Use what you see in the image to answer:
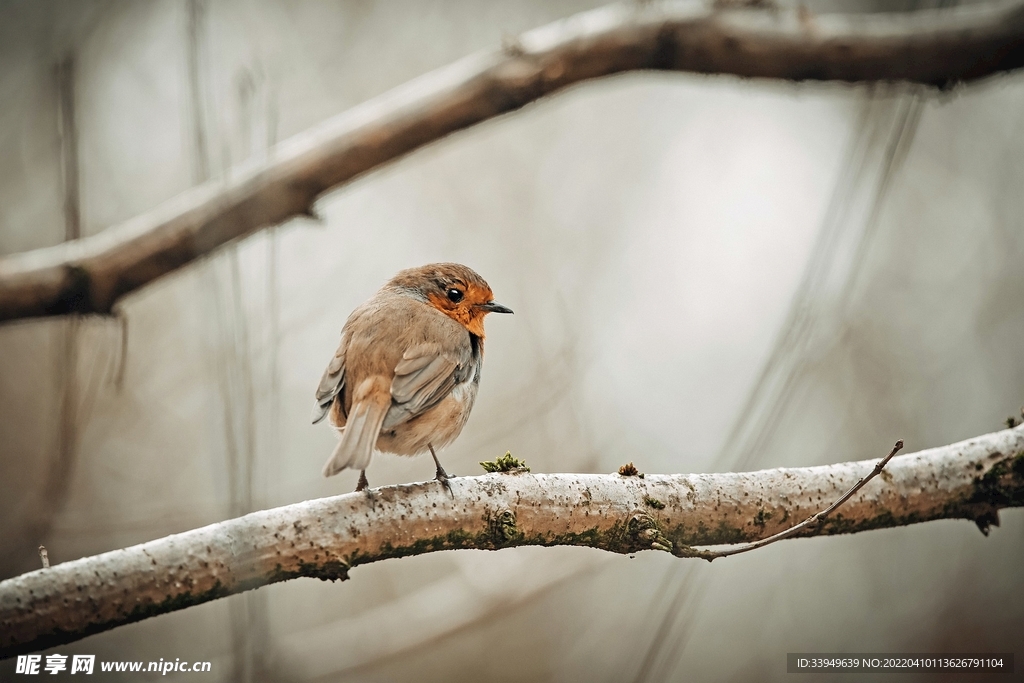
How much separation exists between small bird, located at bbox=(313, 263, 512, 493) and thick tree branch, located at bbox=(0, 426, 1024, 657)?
13 centimetres

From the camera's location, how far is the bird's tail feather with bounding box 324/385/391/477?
55.1 inches

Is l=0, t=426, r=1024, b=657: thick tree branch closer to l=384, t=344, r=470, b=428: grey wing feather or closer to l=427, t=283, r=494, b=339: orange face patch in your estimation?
l=384, t=344, r=470, b=428: grey wing feather

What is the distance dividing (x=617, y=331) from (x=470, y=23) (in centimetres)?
184

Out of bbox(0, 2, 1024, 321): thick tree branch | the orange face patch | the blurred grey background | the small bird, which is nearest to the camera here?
the small bird

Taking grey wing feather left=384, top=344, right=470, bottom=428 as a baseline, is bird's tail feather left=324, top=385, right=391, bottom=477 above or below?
below

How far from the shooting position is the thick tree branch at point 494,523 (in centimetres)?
123

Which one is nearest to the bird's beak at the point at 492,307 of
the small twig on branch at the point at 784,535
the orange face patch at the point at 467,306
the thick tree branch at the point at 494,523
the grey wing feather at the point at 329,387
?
the orange face patch at the point at 467,306

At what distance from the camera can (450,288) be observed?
2008 millimetres

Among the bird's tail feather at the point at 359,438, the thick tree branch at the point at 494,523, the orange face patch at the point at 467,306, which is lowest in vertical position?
the thick tree branch at the point at 494,523

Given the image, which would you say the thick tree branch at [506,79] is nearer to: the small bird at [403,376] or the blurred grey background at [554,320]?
the blurred grey background at [554,320]

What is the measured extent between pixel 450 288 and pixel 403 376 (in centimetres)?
41

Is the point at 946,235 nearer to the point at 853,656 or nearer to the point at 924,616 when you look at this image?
the point at 924,616

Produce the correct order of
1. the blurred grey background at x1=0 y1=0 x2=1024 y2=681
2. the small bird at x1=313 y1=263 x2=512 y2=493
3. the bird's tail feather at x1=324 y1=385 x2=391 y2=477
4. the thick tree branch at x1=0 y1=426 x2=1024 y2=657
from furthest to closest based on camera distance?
1. the blurred grey background at x1=0 y1=0 x2=1024 y2=681
2. the small bird at x1=313 y1=263 x2=512 y2=493
3. the bird's tail feather at x1=324 y1=385 x2=391 y2=477
4. the thick tree branch at x1=0 y1=426 x2=1024 y2=657

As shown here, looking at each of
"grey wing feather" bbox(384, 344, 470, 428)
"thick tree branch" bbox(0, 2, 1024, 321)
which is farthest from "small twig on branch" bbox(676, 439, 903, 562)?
"thick tree branch" bbox(0, 2, 1024, 321)
